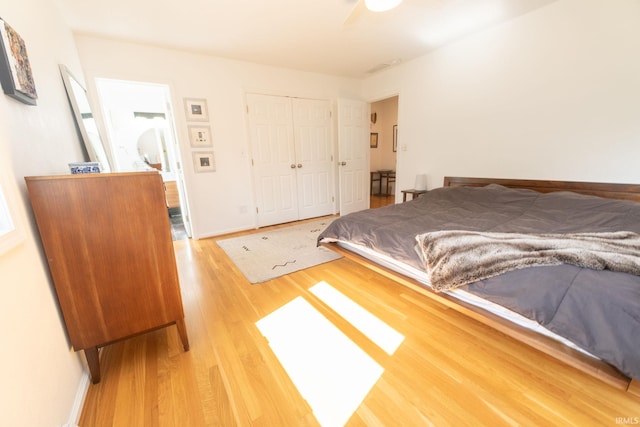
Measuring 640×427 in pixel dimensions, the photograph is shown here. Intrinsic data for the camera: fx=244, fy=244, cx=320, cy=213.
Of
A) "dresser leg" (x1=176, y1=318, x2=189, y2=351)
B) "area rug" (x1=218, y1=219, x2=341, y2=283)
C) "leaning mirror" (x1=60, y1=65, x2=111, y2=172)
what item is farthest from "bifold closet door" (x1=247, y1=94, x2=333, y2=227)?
"dresser leg" (x1=176, y1=318, x2=189, y2=351)

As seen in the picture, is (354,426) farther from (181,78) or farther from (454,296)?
(181,78)

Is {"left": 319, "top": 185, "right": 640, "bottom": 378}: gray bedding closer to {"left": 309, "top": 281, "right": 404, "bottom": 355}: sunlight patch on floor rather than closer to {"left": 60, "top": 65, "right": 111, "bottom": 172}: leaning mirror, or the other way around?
{"left": 309, "top": 281, "right": 404, "bottom": 355}: sunlight patch on floor

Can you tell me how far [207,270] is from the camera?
102 inches

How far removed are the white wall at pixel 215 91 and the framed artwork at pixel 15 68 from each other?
6.65 ft

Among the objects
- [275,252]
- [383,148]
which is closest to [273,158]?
[275,252]

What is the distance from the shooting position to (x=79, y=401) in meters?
1.16

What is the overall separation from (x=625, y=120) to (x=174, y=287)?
3846 millimetres

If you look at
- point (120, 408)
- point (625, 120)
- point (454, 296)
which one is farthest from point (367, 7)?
point (120, 408)

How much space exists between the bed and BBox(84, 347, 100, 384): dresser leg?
5.78ft

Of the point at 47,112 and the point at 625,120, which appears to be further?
the point at 625,120

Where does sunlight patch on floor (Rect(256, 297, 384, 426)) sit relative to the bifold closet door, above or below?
below

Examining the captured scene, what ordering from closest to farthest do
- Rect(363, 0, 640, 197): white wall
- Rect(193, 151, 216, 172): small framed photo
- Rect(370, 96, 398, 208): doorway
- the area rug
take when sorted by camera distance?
Rect(363, 0, 640, 197): white wall, the area rug, Rect(193, 151, 216, 172): small framed photo, Rect(370, 96, 398, 208): doorway

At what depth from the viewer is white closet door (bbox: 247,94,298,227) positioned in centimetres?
384

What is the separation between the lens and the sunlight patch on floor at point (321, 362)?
1.16 meters
